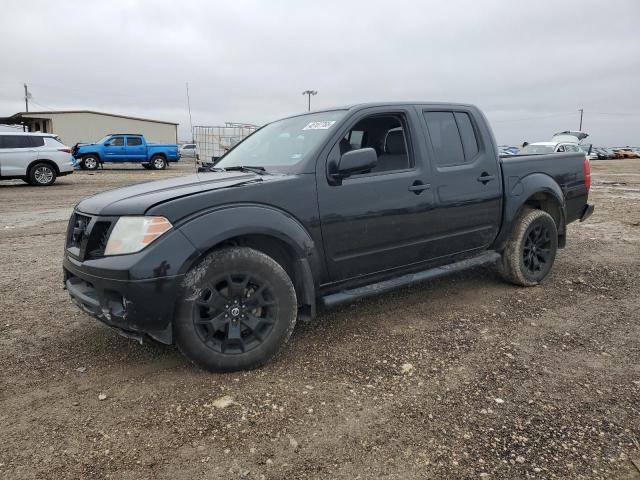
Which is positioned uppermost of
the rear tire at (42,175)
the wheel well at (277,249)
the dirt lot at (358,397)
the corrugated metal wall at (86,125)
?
the corrugated metal wall at (86,125)

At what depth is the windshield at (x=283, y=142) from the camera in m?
3.57

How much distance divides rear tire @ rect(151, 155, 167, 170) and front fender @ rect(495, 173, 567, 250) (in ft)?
78.8

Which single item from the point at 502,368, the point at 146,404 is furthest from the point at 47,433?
the point at 502,368

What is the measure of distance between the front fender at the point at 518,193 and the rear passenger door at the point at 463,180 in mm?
101

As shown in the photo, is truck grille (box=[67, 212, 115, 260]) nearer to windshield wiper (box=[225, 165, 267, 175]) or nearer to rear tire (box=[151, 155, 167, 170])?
windshield wiper (box=[225, 165, 267, 175])

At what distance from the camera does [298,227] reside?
10.4 ft

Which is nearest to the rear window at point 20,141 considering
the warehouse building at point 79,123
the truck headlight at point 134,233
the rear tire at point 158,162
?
the rear tire at point 158,162

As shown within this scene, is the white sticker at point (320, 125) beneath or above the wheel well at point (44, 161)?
beneath

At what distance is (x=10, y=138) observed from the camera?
14.7m

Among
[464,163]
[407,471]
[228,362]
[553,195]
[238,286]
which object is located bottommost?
[407,471]

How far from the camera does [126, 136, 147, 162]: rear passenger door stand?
25156 mm

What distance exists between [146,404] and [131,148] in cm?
2486

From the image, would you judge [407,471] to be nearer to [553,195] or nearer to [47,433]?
[47,433]

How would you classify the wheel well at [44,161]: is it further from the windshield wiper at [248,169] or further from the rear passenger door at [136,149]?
the windshield wiper at [248,169]
